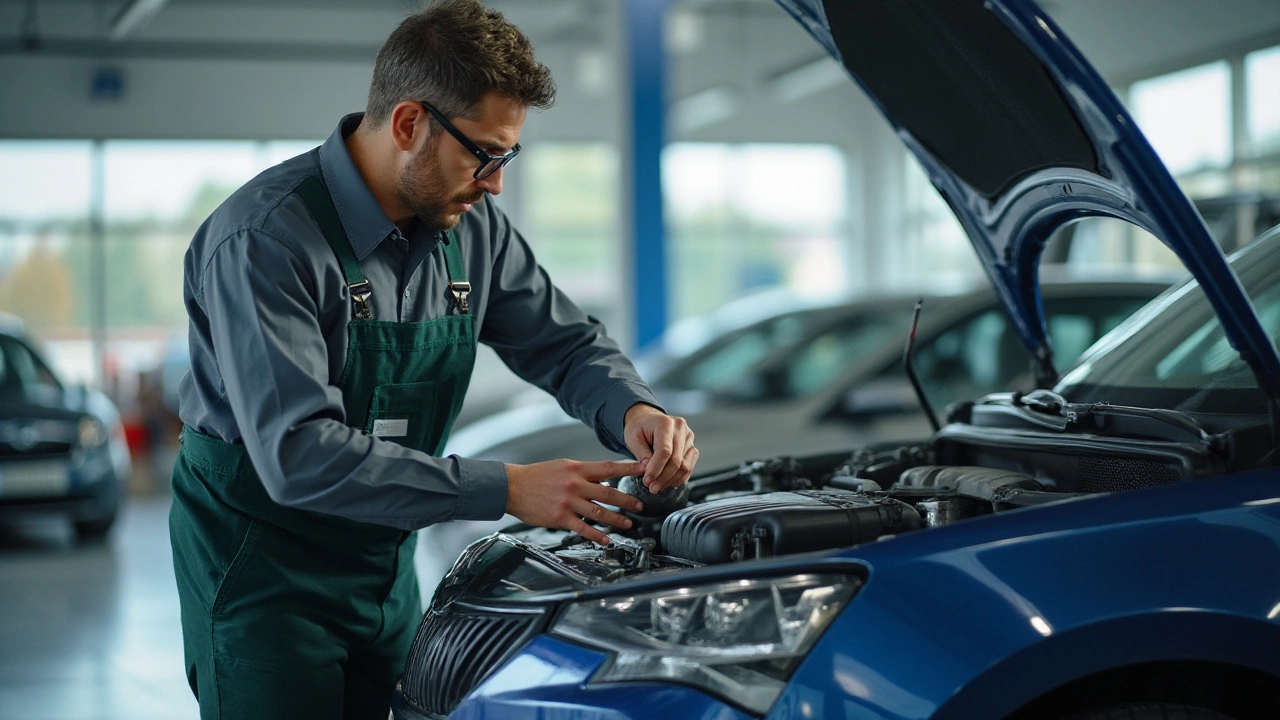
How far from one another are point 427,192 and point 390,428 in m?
0.38

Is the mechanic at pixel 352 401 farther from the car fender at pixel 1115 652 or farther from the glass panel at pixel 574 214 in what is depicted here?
the glass panel at pixel 574 214

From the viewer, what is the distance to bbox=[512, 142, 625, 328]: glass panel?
1619cm

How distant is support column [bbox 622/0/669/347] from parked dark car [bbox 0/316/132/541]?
343cm

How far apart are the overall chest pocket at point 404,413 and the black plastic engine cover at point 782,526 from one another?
452 mm

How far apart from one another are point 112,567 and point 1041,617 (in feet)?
21.0

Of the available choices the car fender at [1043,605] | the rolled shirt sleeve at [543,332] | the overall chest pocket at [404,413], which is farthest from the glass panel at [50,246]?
the car fender at [1043,605]

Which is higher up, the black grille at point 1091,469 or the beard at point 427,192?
the beard at point 427,192

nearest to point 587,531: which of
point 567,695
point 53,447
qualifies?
point 567,695

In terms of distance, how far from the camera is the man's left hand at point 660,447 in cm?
192

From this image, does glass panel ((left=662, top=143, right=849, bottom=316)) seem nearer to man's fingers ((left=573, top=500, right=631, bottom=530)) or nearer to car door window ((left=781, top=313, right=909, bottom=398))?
car door window ((left=781, top=313, right=909, bottom=398))

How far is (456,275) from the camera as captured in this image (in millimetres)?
2053

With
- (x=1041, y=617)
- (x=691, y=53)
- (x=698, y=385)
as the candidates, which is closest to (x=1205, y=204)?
(x=698, y=385)

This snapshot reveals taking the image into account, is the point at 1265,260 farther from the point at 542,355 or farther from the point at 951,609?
the point at 542,355

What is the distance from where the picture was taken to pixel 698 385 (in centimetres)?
539
